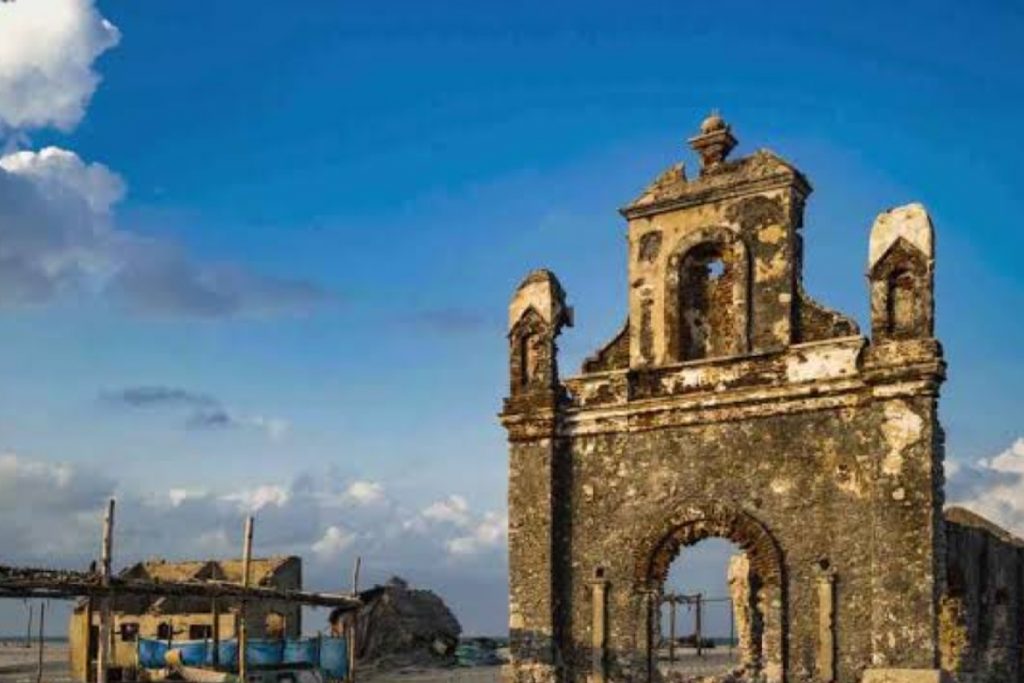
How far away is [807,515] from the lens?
57.8 ft

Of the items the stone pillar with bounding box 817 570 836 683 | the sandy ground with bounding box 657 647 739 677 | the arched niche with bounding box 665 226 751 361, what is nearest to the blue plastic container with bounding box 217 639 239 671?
the sandy ground with bounding box 657 647 739 677

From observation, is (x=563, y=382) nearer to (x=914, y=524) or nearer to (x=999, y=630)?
(x=914, y=524)

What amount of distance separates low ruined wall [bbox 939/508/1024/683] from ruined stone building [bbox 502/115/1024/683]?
44 mm

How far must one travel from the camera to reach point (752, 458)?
1825cm

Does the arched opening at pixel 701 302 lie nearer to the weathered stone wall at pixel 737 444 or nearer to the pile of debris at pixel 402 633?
the weathered stone wall at pixel 737 444

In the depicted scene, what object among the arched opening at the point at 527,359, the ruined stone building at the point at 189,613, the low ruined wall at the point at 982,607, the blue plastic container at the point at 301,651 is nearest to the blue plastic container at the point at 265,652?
the blue plastic container at the point at 301,651

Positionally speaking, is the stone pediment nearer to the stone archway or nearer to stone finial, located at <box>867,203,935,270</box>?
stone finial, located at <box>867,203,935,270</box>

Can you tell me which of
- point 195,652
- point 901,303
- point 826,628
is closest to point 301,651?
point 195,652

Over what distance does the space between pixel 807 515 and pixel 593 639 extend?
409 centimetres

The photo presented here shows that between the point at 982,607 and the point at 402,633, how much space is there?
2559cm

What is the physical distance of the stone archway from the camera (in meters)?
17.6

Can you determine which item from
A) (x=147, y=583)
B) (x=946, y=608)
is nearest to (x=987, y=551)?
(x=946, y=608)

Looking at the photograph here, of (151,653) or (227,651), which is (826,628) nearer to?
(227,651)

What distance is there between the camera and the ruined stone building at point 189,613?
37594 millimetres
